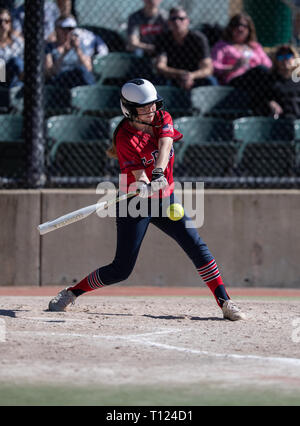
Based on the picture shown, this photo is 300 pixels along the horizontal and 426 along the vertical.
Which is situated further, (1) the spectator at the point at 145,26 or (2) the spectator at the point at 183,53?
(1) the spectator at the point at 145,26

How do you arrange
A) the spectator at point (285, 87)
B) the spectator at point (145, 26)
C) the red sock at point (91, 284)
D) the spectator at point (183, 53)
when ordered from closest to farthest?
the red sock at point (91, 284) < the spectator at point (285, 87) < the spectator at point (183, 53) < the spectator at point (145, 26)

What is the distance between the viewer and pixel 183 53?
1034 cm

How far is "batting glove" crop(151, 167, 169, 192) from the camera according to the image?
6.00m

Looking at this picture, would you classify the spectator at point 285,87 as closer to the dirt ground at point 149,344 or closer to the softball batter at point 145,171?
the dirt ground at point 149,344

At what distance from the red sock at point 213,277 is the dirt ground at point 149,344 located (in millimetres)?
225

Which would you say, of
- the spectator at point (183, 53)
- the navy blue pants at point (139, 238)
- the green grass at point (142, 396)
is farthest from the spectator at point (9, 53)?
the green grass at point (142, 396)

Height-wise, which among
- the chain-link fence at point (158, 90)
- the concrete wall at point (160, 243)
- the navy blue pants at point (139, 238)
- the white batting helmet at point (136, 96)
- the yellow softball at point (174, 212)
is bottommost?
the navy blue pants at point (139, 238)

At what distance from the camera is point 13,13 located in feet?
35.8

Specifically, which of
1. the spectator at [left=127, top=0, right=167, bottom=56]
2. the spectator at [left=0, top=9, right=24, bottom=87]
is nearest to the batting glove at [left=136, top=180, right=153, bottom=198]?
the spectator at [left=0, top=9, right=24, bottom=87]

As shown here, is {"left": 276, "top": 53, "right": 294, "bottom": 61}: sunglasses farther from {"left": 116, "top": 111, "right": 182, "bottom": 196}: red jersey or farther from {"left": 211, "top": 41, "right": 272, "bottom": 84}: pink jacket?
{"left": 116, "top": 111, "right": 182, "bottom": 196}: red jersey

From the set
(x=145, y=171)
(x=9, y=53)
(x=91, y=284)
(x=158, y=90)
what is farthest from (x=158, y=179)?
(x=9, y=53)

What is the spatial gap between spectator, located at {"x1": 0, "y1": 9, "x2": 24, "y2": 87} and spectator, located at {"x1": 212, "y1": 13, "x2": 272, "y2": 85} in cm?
253

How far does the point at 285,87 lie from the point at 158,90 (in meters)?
1.57

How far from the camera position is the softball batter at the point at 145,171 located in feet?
20.1
